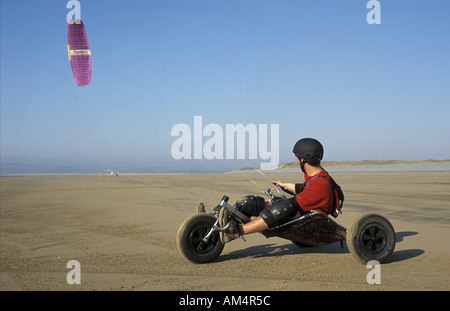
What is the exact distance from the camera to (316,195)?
466cm

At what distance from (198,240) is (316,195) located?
1.49m

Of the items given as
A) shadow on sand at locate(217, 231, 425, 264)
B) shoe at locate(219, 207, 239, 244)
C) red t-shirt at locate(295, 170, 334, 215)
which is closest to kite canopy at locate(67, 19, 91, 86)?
shadow on sand at locate(217, 231, 425, 264)

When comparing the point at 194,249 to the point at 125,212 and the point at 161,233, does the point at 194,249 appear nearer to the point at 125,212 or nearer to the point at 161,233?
the point at 161,233

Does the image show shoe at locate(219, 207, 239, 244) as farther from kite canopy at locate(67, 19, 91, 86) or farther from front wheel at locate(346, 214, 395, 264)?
kite canopy at locate(67, 19, 91, 86)

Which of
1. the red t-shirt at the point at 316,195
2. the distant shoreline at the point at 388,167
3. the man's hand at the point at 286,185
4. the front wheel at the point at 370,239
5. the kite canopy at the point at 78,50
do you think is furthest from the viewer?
the distant shoreline at the point at 388,167

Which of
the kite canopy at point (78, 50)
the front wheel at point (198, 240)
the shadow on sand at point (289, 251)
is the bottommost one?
the shadow on sand at point (289, 251)

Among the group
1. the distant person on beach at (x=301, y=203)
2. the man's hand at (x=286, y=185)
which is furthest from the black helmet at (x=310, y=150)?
the man's hand at (x=286, y=185)

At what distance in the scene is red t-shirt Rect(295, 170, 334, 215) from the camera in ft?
15.3

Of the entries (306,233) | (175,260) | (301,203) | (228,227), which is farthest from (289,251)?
(175,260)

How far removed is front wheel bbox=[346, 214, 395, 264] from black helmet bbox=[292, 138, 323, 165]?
0.85 metres

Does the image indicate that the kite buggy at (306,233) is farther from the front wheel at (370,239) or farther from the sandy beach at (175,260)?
the sandy beach at (175,260)

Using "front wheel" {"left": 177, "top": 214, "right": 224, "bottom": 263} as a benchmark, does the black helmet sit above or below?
above

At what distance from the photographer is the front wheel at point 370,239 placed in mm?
4525

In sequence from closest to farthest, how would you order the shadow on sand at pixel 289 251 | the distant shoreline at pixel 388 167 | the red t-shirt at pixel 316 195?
1. the red t-shirt at pixel 316 195
2. the shadow on sand at pixel 289 251
3. the distant shoreline at pixel 388 167
